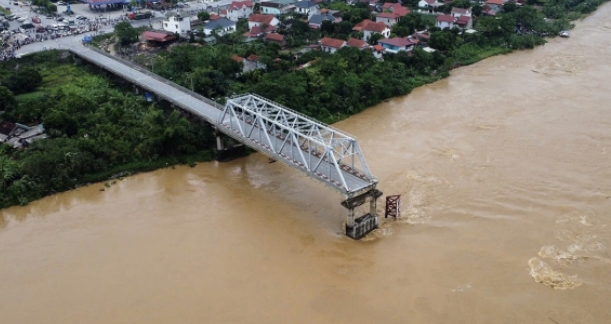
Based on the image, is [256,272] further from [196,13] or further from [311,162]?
[196,13]

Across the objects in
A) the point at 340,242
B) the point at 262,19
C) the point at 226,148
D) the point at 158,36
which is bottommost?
the point at 340,242

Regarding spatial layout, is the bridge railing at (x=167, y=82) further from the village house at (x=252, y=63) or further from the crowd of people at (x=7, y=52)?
the village house at (x=252, y=63)

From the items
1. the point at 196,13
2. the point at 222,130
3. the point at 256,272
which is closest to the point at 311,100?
the point at 222,130

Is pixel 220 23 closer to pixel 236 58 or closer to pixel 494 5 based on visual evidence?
pixel 236 58

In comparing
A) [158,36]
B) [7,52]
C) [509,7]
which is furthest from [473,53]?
[7,52]

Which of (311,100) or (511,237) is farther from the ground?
(311,100)
